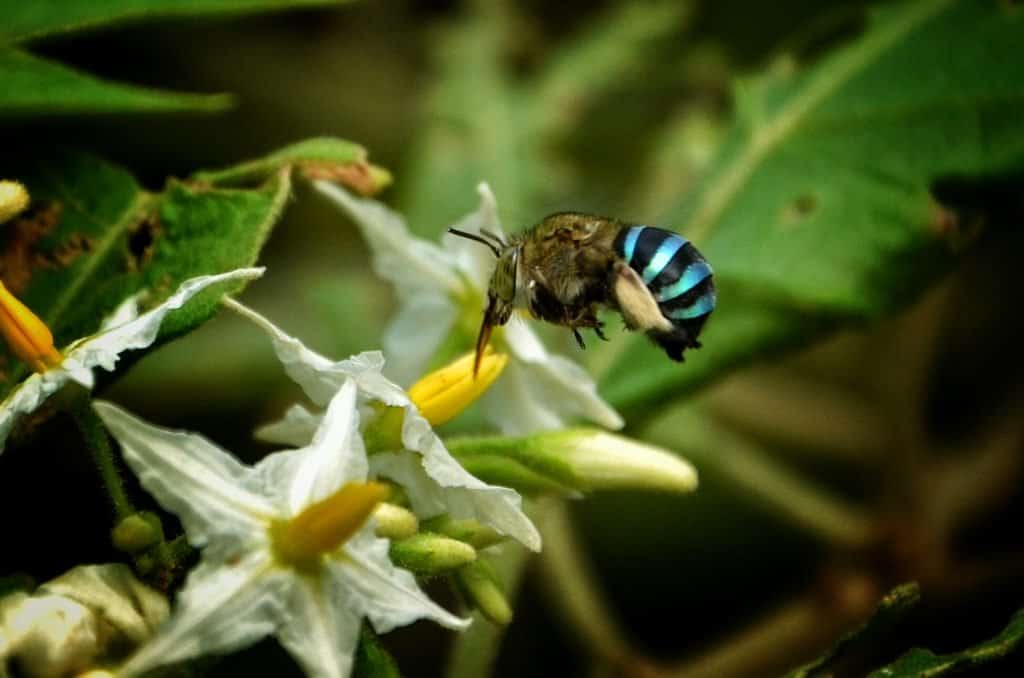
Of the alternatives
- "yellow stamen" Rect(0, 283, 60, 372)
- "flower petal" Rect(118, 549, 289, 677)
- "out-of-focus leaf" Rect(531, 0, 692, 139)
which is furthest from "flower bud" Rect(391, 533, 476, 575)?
"out-of-focus leaf" Rect(531, 0, 692, 139)

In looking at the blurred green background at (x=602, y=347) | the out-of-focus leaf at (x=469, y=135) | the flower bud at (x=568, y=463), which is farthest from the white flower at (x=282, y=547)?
the out-of-focus leaf at (x=469, y=135)

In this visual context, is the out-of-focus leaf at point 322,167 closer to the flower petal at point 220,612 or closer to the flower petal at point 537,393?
the flower petal at point 537,393

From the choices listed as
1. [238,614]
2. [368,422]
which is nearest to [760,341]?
[368,422]

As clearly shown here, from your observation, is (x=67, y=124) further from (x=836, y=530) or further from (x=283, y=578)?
(x=836, y=530)

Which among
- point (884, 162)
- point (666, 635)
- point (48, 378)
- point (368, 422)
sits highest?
point (48, 378)

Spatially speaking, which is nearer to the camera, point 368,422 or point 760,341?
point 368,422

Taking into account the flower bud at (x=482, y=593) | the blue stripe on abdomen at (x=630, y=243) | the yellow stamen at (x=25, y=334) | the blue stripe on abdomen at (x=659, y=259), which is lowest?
the flower bud at (x=482, y=593)
